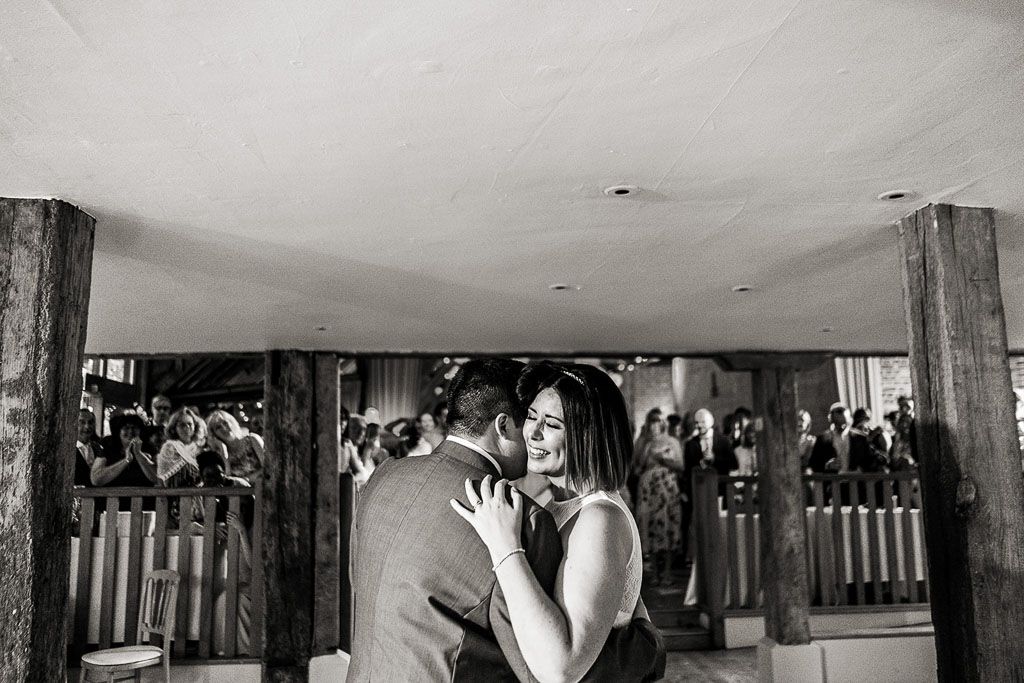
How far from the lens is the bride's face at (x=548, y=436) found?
2.25 m

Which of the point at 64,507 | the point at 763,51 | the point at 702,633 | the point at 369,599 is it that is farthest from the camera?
the point at 702,633

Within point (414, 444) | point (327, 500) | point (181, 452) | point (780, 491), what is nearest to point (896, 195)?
point (780, 491)

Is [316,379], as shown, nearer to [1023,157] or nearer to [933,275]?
[933,275]

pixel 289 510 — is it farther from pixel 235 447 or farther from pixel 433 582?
pixel 433 582

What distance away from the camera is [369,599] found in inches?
88.6

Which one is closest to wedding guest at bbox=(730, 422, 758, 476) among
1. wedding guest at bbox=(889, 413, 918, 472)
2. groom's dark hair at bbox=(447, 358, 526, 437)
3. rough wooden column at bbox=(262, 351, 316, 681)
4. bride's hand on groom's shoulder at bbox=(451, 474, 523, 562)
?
wedding guest at bbox=(889, 413, 918, 472)

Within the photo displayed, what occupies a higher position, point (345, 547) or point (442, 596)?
point (442, 596)

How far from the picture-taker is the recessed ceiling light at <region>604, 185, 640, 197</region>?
9.36ft

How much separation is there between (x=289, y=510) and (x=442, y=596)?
14.8ft

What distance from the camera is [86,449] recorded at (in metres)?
6.69

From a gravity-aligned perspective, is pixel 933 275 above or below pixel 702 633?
above

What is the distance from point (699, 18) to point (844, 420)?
7.00 metres

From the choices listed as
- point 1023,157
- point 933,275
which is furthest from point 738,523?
point 1023,157

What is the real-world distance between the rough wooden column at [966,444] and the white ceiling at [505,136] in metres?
0.22
